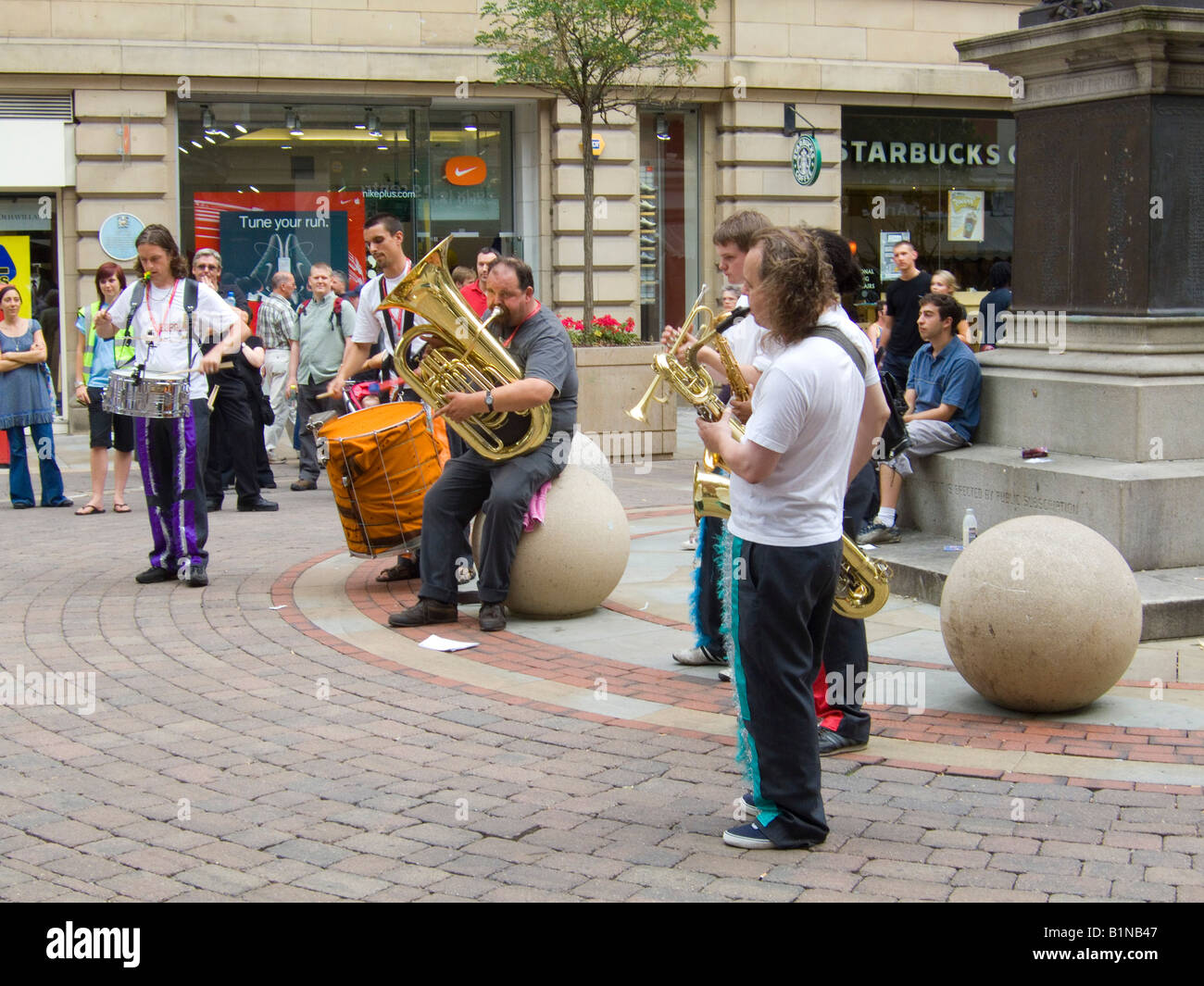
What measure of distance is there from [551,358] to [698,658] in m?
1.75

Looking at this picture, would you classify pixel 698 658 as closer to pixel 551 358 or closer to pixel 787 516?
pixel 551 358

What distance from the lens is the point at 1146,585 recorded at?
7211 mm

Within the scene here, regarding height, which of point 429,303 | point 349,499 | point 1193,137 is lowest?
point 349,499

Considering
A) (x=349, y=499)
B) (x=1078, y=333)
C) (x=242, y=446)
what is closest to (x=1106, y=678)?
(x=1078, y=333)

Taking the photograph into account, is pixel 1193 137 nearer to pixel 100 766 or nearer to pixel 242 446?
pixel 100 766

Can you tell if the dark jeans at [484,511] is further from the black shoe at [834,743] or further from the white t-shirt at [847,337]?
the white t-shirt at [847,337]

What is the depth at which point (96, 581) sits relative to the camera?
902cm

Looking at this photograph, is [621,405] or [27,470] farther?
[621,405]

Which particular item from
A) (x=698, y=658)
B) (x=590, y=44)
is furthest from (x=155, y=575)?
(x=590, y=44)

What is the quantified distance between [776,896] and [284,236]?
17077 millimetres

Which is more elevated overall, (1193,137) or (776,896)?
(1193,137)

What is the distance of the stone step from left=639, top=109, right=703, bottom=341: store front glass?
43.6ft

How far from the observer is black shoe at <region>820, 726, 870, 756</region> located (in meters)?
5.54

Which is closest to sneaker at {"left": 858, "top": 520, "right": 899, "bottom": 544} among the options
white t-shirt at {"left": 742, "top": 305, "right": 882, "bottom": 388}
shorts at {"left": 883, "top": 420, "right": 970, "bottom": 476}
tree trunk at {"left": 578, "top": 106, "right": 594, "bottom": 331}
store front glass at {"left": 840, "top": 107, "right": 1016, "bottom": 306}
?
shorts at {"left": 883, "top": 420, "right": 970, "bottom": 476}
